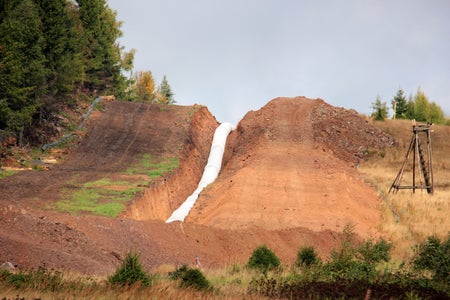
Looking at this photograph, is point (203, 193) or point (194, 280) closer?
point (194, 280)

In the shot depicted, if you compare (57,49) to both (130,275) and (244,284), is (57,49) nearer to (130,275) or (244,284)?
(244,284)

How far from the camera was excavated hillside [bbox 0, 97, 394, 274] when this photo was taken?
965 inches

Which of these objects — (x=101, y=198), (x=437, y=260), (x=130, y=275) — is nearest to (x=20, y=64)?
(x=101, y=198)

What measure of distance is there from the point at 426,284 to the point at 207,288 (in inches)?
185

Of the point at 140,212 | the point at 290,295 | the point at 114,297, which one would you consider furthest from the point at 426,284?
the point at 140,212

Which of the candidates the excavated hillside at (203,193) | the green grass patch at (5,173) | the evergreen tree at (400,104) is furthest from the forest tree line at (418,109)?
the green grass patch at (5,173)

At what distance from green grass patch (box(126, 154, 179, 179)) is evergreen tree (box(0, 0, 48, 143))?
299 inches

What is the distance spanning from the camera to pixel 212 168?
48438 millimetres

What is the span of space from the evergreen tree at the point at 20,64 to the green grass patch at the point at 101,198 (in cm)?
752

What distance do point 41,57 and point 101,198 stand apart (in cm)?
1483

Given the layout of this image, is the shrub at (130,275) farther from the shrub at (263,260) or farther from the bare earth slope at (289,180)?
the bare earth slope at (289,180)

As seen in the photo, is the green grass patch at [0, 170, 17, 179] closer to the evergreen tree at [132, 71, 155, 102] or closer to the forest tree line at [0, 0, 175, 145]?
the forest tree line at [0, 0, 175, 145]

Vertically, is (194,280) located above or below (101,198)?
below

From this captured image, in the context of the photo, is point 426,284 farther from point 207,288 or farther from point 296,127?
point 296,127
